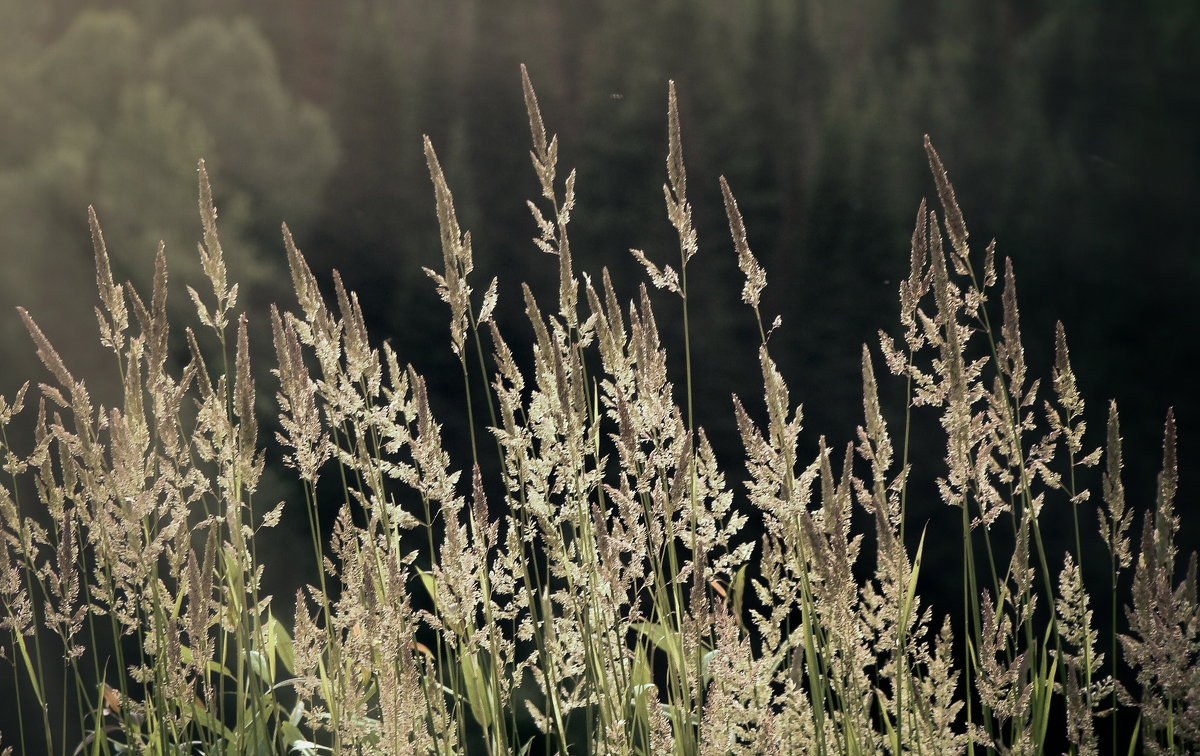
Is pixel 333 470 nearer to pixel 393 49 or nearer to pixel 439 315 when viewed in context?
pixel 439 315

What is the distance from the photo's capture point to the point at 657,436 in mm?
1245

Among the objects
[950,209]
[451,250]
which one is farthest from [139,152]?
[950,209]

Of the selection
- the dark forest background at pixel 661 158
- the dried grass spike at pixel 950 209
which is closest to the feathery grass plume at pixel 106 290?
the dried grass spike at pixel 950 209

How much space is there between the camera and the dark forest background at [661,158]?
109 inches

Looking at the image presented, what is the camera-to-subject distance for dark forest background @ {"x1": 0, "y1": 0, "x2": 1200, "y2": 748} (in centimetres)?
277

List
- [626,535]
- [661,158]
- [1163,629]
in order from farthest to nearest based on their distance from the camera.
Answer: [661,158]
[626,535]
[1163,629]

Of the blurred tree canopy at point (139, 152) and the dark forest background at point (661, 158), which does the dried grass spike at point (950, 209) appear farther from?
the blurred tree canopy at point (139, 152)

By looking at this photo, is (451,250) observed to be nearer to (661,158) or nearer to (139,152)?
(661,158)

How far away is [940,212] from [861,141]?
37 centimetres

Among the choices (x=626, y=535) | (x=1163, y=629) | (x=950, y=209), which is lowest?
(x=1163, y=629)

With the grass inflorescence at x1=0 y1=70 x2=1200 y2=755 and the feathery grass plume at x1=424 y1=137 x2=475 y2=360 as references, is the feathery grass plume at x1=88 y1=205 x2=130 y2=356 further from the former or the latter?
the feathery grass plume at x1=424 y1=137 x2=475 y2=360

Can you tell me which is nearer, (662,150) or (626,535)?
(626,535)

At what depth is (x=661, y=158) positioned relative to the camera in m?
2.92

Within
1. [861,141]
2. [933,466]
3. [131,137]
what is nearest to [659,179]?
[861,141]
